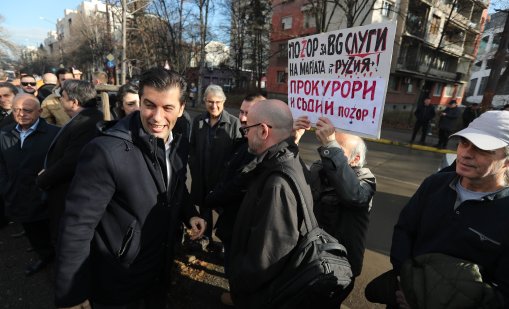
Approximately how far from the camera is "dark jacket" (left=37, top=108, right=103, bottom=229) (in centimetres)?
219

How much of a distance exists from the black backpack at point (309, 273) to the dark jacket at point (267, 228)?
0.04 meters

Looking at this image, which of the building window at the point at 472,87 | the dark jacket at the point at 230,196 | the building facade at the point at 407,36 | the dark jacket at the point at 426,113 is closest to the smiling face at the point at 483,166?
the dark jacket at the point at 230,196

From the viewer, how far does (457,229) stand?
148 centimetres

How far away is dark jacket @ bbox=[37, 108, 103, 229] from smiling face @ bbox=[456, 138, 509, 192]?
8.57 ft

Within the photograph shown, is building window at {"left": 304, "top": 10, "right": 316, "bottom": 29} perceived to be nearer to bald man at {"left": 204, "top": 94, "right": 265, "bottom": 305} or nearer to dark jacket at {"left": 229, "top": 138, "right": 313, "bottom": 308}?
bald man at {"left": 204, "top": 94, "right": 265, "bottom": 305}

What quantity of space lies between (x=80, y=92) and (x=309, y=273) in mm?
Result: 2578

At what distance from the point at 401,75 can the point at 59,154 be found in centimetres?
3037

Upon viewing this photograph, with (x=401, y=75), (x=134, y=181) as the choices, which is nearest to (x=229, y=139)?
(x=134, y=181)

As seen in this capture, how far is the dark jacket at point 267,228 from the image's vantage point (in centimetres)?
139

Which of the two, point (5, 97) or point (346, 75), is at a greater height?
point (346, 75)

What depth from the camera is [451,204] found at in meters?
1.57

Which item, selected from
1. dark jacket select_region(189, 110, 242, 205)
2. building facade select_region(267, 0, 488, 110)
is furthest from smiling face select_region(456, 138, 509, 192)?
building facade select_region(267, 0, 488, 110)

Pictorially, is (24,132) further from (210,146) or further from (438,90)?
(438,90)

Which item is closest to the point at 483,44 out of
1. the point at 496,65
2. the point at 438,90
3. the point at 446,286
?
the point at 438,90
